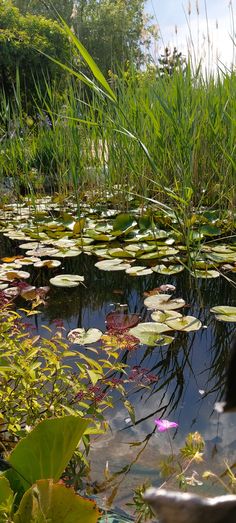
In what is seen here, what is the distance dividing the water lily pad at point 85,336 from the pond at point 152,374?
0.13 feet

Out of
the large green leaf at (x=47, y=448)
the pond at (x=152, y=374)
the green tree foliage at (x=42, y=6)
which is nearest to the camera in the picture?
the large green leaf at (x=47, y=448)

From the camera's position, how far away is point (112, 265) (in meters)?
2.47

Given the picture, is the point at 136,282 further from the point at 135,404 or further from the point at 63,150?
the point at 63,150

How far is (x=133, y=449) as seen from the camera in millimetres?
1202

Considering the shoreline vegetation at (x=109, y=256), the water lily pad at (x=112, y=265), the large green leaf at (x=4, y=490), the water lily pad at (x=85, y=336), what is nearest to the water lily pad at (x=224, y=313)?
the shoreline vegetation at (x=109, y=256)

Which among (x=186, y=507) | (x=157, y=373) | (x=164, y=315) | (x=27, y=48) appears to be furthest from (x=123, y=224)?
(x=27, y=48)

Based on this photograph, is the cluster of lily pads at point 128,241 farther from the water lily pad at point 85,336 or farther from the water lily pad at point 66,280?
the water lily pad at point 85,336

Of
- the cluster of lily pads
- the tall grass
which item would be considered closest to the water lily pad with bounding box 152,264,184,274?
the cluster of lily pads

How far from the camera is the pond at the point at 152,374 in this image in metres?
1.15

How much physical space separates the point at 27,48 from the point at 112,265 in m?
6.57

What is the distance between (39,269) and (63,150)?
1.32 metres

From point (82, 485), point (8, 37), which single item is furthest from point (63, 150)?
point (8, 37)

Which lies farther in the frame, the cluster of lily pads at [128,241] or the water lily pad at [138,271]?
the cluster of lily pads at [128,241]

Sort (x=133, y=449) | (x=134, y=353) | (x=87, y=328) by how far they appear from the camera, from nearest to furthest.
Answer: (x=133, y=449) → (x=134, y=353) → (x=87, y=328)
